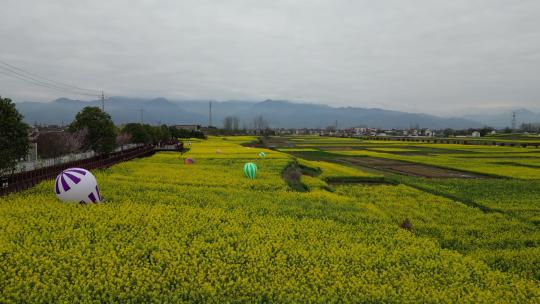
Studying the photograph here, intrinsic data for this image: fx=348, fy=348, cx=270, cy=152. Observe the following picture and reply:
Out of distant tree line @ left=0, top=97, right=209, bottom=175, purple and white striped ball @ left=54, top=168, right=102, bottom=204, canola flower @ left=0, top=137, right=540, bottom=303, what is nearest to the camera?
canola flower @ left=0, top=137, right=540, bottom=303

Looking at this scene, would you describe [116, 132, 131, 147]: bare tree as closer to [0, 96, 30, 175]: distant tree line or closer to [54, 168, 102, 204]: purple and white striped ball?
[0, 96, 30, 175]: distant tree line

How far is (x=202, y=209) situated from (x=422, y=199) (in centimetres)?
1425

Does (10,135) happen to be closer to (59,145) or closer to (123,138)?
(59,145)

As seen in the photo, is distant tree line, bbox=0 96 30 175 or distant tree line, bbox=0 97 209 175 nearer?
distant tree line, bbox=0 96 30 175

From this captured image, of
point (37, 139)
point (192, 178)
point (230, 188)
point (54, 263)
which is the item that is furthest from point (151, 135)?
point (54, 263)

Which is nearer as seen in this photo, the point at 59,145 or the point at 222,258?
the point at 222,258

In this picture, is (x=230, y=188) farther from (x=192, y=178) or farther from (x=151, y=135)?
(x=151, y=135)

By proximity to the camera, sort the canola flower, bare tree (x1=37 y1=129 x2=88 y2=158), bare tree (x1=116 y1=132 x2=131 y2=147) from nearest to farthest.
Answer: the canola flower < bare tree (x1=37 y1=129 x2=88 y2=158) < bare tree (x1=116 y1=132 x2=131 y2=147)

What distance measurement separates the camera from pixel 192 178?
2466 cm

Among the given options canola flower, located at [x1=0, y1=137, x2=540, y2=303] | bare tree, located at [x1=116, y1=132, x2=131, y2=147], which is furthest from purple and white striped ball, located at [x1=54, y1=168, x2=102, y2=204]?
bare tree, located at [x1=116, y1=132, x2=131, y2=147]

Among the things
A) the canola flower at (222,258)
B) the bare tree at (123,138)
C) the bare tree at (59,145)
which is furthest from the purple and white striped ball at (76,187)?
the bare tree at (123,138)

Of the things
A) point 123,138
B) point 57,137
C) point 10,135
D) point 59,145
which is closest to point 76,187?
point 10,135

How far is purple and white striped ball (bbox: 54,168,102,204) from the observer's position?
14.7m

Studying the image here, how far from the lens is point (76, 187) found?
14695 millimetres
